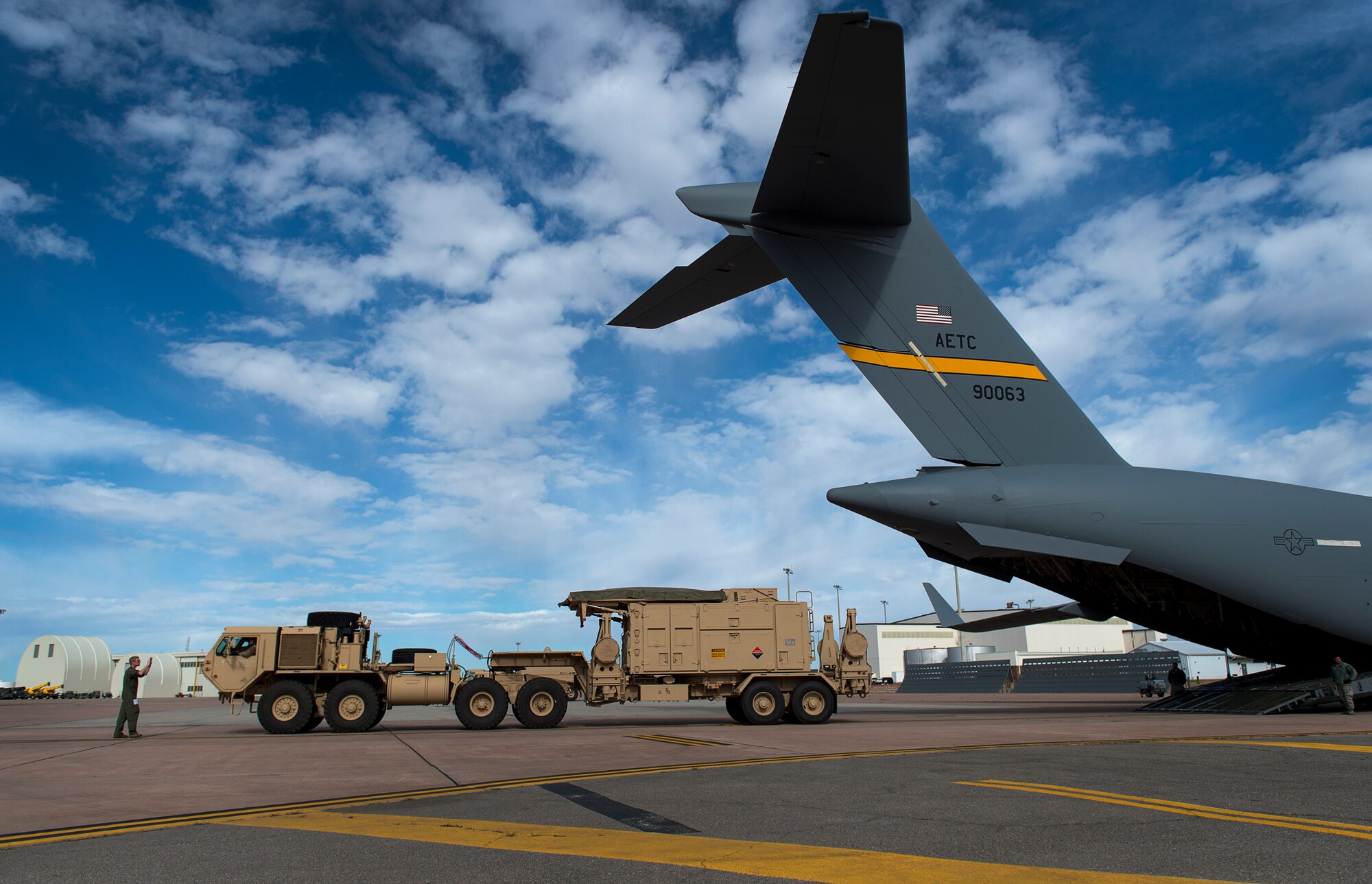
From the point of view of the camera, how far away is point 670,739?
41.7 feet

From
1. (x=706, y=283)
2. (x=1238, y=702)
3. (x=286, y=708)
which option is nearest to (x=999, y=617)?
(x=1238, y=702)

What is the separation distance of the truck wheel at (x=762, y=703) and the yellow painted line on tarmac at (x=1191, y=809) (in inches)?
389

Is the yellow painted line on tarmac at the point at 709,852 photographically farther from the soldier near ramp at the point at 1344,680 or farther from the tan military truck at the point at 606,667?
the soldier near ramp at the point at 1344,680

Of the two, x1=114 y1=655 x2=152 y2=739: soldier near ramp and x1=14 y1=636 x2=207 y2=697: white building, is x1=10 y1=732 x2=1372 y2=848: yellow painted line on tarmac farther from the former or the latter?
x1=14 y1=636 x2=207 y2=697: white building

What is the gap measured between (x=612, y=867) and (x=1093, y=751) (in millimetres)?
7420

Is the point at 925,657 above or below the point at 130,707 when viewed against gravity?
above

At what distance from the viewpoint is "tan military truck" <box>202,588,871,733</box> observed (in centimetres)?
1667

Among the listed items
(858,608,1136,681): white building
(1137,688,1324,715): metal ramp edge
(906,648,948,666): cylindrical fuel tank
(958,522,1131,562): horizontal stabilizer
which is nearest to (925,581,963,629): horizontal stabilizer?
(1137,688,1324,715): metal ramp edge

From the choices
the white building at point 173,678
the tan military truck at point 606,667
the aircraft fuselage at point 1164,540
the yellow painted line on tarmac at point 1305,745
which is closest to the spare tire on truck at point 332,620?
the tan military truck at point 606,667

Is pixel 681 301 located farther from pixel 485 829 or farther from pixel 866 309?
pixel 485 829

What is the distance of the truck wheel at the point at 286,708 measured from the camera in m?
16.2

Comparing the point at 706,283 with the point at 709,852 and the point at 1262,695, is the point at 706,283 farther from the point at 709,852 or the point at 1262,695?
the point at 1262,695

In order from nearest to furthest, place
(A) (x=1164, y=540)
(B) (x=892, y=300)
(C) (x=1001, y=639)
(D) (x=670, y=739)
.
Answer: (D) (x=670, y=739), (B) (x=892, y=300), (A) (x=1164, y=540), (C) (x=1001, y=639)

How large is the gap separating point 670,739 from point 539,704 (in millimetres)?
4891
